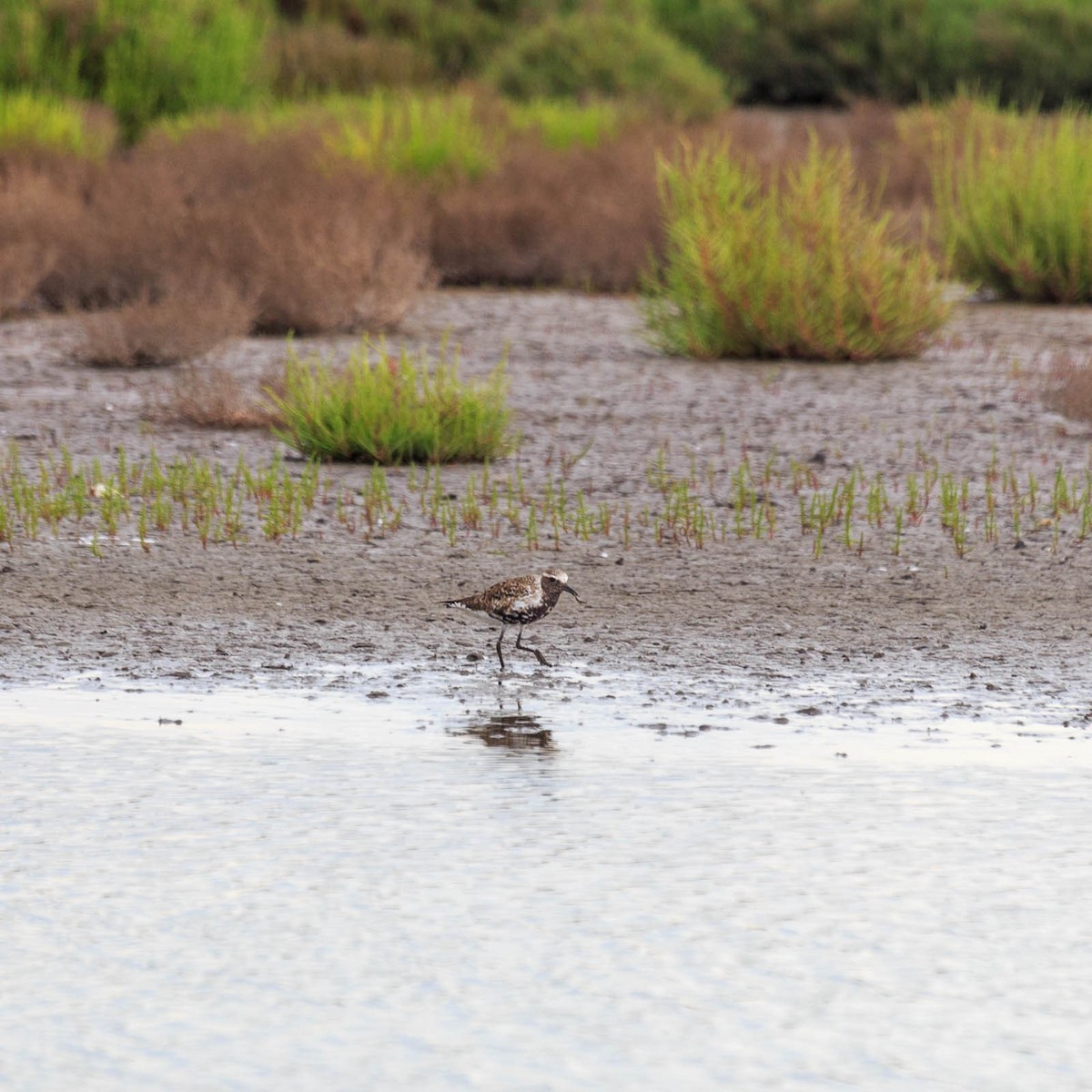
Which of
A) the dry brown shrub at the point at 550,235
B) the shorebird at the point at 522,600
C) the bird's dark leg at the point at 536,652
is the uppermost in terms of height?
the shorebird at the point at 522,600

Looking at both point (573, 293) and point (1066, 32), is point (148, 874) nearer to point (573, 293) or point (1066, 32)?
point (573, 293)

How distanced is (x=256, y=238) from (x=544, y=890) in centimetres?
1196

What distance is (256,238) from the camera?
51.5 ft

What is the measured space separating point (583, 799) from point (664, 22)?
35049 millimetres

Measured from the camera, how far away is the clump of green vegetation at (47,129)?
797 inches

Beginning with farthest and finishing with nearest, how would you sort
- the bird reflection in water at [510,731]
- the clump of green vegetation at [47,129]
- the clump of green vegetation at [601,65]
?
the clump of green vegetation at [601,65] → the clump of green vegetation at [47,129] → the bird reflection in water at [510,731]

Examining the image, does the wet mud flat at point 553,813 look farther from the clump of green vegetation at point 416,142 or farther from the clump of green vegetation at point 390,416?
the clump of green vegetation at point 416,142

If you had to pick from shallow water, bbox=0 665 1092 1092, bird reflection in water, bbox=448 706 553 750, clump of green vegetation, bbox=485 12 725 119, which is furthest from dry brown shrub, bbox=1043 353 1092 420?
clump of green vegetation, bbox=485 12 725 119

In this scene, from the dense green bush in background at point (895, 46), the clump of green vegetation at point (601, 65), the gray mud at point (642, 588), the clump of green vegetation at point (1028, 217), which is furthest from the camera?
the dense green bush in background at point (895, 46)

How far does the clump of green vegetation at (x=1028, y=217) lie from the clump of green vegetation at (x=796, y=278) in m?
2.36

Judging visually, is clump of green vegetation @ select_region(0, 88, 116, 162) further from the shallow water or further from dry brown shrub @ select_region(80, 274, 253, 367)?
the shallow water

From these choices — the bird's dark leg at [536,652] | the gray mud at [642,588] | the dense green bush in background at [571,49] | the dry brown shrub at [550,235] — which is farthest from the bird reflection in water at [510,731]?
the dense green bush in background at [571,49]

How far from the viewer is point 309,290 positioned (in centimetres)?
1474

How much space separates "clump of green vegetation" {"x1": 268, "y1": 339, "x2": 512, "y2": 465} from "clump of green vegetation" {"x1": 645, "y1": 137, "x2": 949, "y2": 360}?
3.50m
